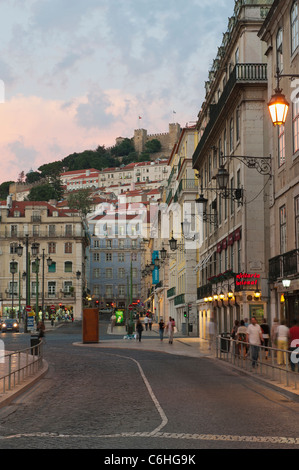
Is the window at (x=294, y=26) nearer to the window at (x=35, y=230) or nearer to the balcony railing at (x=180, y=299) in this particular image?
the balcony railing at (x=180, y=299)

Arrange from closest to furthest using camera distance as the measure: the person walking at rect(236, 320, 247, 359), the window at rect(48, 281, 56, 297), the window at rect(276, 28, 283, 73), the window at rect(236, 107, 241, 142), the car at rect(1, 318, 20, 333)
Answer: the person walking at rect(236, 320, 247, 359) < the window at rect(276, 28, 283, 73) < the window at rect(236, 107, 241, 142) < the car at rect(1, 318, 20, 333) < the window at rect(48, 281, 56, 297)

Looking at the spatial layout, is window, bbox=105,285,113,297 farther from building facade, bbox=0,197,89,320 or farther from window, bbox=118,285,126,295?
building facade, bbox=0,197,89,320

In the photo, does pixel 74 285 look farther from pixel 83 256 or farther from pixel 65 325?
pixel 65 325

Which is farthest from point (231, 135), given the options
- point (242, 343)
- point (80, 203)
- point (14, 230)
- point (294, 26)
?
point (80, 203)

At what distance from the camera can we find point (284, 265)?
1034 inches

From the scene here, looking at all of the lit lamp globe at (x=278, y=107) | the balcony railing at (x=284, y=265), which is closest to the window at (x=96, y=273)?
the balcony railing at (x=284, y=265)

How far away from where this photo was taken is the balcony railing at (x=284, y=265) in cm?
2473

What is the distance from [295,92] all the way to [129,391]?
12641 mm

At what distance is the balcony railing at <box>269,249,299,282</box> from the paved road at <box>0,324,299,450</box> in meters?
4.53

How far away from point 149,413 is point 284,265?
1399 cm

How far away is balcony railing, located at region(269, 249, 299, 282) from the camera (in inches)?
974

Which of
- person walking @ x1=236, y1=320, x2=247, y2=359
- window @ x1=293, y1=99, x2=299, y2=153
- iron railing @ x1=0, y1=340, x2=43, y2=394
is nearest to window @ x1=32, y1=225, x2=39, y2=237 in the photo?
person walking @ x1=236, y1=320, x2=247, y2=359
